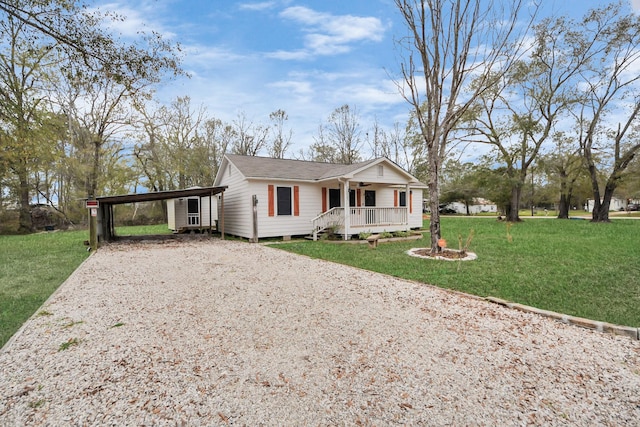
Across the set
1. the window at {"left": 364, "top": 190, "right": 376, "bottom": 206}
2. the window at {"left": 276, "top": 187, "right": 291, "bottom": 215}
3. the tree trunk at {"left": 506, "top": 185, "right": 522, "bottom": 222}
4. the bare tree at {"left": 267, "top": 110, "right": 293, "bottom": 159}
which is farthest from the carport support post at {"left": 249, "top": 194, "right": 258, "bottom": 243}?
the tree trunk at {"left": 506, "top": 185, "right": 522, "bottom": 222}

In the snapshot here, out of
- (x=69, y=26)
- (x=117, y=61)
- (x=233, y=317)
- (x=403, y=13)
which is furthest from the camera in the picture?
(x=403, y=13)

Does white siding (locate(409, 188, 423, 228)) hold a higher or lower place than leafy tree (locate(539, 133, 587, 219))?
lower

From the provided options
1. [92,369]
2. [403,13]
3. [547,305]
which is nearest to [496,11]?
[403,13]

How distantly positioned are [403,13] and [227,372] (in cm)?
969

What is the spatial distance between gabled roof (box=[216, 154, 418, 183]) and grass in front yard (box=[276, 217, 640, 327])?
3702 mm

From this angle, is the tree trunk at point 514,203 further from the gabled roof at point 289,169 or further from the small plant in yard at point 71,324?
the small plant in yard at point 71,324

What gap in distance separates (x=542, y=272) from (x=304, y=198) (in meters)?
8.99

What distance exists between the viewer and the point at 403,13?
855cm

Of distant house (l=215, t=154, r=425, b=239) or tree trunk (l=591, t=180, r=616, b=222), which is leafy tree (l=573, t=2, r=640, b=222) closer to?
tree trunk (l=591, t=180, r=616, b=222)

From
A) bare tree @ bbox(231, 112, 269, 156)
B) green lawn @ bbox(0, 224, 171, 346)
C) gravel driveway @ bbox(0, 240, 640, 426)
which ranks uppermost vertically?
bare tree @ bbox(231, 112, 269, 156)

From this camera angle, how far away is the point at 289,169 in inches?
549

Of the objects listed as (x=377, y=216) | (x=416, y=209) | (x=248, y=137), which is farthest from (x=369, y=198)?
(x=248, y=137)

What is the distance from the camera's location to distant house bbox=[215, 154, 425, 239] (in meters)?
12.3

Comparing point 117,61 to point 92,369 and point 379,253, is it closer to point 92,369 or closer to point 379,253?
point 92,369
